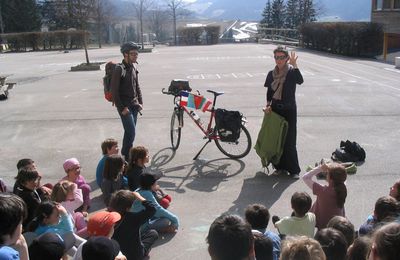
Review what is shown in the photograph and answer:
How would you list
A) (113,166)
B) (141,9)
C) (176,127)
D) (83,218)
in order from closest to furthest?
(83,218), (113,166), (176,127), (141,9)

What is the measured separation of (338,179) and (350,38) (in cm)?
2631

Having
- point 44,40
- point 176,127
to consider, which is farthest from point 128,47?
point 44,40

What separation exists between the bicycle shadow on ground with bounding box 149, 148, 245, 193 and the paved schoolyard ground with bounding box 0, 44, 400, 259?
0.05 ft

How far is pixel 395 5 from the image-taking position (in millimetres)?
32125

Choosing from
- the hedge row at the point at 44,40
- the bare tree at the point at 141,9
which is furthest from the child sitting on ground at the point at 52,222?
the hedge row at the point at 44,40

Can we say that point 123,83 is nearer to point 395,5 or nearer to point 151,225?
point 151,225

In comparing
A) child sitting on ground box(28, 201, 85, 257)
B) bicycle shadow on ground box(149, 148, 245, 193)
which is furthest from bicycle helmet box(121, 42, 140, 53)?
child sitting on ground box(28, 201, 85, 257)

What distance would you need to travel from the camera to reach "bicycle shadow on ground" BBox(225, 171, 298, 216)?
19.2 feet

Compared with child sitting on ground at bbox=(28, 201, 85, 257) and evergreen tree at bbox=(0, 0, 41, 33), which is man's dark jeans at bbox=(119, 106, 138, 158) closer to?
child sitting on ground at bbox=(28, 201, 85, 257)

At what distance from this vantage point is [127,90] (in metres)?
7.15

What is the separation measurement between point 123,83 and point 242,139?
210cm

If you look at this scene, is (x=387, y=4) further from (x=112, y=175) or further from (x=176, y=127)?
(x=112, y=175)

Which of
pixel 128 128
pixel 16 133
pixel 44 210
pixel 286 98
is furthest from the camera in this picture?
pixel 16 133

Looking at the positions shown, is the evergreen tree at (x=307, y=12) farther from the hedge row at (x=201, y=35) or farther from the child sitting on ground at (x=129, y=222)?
the child sitting on ground at (x=129, y=222)
